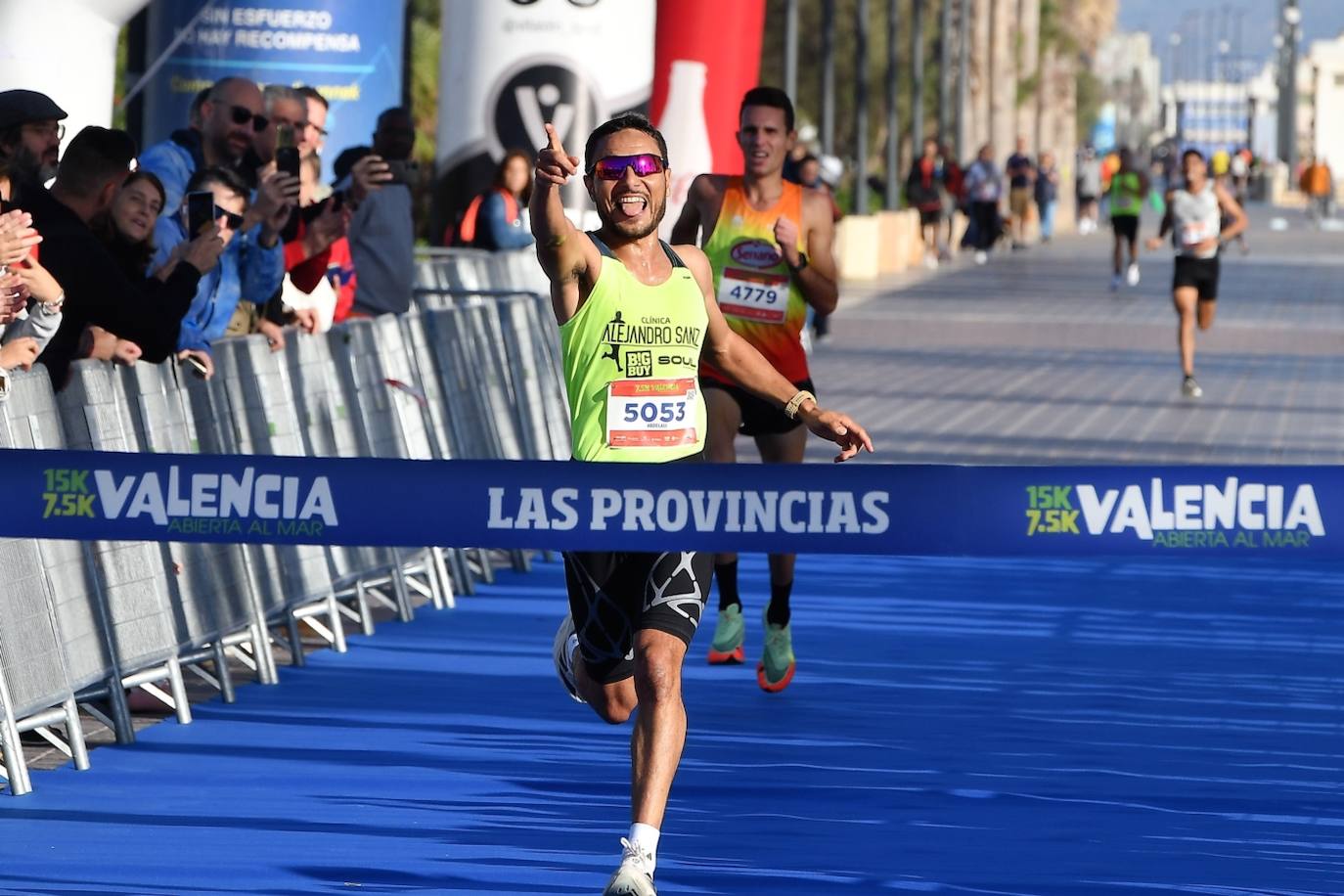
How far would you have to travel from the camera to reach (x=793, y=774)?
8180 mm

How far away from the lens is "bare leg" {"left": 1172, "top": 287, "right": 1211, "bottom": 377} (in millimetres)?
20266

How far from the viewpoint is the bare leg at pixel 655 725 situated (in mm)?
6289

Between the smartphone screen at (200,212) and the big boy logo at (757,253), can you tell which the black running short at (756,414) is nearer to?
the big boy logo at (757,253)

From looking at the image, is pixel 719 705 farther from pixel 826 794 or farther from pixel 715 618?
pixel 715 618

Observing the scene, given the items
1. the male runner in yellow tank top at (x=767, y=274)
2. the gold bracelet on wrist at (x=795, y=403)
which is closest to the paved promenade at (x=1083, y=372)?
the male runner in yellow tank top at (x=767, y=274)

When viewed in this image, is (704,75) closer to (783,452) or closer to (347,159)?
(347,159)

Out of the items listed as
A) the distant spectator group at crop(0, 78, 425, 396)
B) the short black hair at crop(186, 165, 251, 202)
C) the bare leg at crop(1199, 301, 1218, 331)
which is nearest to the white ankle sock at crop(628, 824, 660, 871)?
the distant spectator group at crop(0, 78, 425, 396)

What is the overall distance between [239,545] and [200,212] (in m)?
1.24

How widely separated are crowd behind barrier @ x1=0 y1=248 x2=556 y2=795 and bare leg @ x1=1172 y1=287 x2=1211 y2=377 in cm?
728

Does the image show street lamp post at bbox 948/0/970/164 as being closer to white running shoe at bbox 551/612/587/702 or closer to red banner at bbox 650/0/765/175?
red banner at bbox 650/0/765/175

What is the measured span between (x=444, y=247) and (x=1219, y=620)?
348 inches

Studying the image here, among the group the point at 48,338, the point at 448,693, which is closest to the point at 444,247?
the point at 448,693

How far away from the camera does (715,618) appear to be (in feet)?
38.7

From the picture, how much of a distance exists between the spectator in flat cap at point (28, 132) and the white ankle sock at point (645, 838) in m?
3.24
